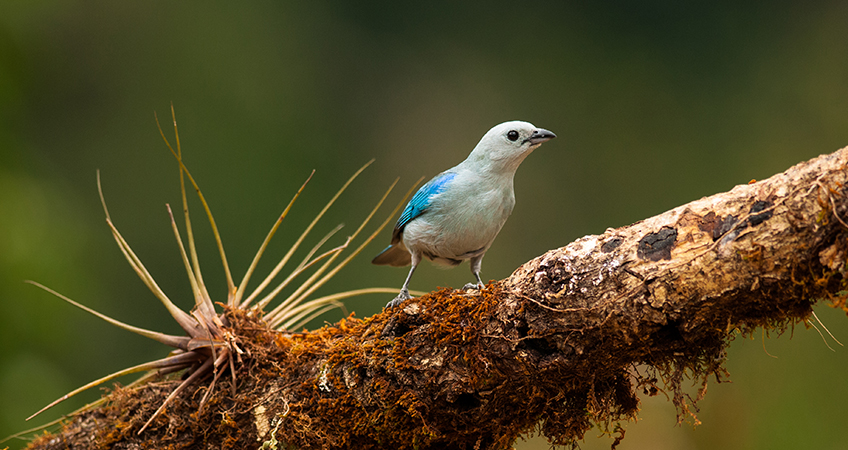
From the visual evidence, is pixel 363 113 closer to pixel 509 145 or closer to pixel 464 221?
pixel 509 145

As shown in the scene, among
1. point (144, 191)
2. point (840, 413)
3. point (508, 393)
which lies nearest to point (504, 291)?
point (508, 393)

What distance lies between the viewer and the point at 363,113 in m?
7.55

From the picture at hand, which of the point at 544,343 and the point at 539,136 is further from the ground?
the point at 539,136

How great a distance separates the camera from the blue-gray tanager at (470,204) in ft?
9.18

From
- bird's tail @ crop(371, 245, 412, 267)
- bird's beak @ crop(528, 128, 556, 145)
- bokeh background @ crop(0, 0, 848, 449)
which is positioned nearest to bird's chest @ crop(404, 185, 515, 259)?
bird's beak @ crop(528, 128, 556, 145)

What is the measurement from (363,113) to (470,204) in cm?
502

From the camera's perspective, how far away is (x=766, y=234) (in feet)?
5.33

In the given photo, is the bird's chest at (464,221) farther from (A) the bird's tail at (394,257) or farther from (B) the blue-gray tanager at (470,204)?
(A) the bird's tail at (394,257)

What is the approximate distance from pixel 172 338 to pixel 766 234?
A: 238cm

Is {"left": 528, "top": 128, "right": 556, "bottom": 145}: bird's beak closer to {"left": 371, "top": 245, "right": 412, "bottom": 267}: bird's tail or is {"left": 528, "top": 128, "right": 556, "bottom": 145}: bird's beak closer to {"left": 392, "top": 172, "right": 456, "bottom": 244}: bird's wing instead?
{"left": 392, "top": 172, "right": 456, "bottom": 244}: bird's wing

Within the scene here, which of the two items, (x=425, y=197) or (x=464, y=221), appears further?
(x=425, y=197)

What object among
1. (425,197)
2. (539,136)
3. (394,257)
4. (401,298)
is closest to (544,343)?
(401,298)

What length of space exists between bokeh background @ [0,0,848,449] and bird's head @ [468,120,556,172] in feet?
11.0

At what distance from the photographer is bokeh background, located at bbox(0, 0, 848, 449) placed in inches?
246
